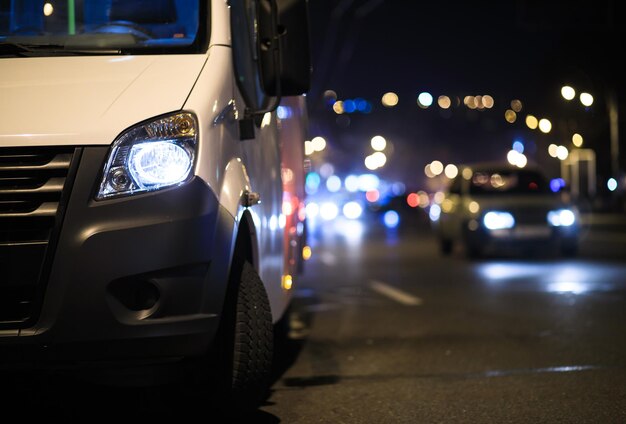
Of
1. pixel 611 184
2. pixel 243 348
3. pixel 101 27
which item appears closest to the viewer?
pixel 243 348

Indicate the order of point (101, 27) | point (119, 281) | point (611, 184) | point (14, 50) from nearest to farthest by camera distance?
point (119, 281), point (14, 50), point (101, 27), point (611, 184)

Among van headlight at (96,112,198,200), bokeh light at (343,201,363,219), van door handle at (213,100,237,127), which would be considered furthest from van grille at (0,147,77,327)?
bokeh light at (343,201,363,219)

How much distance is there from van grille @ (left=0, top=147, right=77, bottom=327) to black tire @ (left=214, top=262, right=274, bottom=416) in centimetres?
96

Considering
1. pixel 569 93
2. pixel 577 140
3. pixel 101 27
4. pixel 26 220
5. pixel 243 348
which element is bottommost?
pixel 243 348

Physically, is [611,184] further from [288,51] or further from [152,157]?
[152,157]

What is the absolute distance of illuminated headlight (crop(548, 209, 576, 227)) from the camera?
1812 centimetres

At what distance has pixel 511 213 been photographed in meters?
18.2

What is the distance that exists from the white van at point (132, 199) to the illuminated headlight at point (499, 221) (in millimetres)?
13435

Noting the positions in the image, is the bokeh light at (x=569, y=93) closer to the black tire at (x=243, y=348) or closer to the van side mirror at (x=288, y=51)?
the van side mirror at (x=288, y=51)

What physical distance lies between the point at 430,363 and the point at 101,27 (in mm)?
3377

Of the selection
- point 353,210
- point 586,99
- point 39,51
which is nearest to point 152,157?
point 39,51

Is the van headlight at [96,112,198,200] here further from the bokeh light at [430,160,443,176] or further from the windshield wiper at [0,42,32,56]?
the bokeh light at [430,160,443,176]

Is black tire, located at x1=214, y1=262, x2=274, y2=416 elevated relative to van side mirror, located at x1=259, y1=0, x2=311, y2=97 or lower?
lower

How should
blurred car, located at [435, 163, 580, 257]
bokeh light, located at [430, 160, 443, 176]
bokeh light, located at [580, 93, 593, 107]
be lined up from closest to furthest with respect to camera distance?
1. blurred car, located at [435, 163, 580, 257]
2. bokeh light, located at [580, 93, 593, 107]
3. bokeh light, located at [430, 160, 443, 176]
